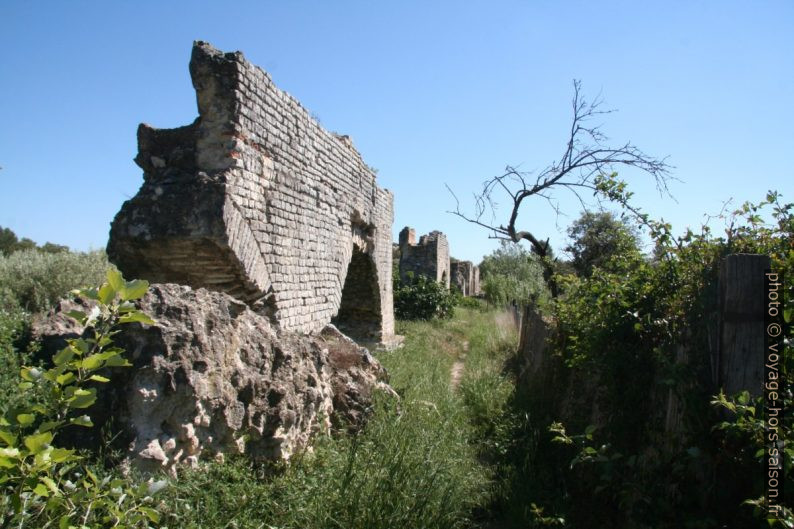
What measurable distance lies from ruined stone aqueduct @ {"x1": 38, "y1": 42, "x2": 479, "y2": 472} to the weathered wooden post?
2.69 meters

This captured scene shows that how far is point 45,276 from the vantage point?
30.2 ft

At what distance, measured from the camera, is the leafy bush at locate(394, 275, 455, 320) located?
48.5 ft

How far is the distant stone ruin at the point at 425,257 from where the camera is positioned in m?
16.5

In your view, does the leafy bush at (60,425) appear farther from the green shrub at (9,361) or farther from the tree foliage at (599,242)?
the tree foliage at (599,242)

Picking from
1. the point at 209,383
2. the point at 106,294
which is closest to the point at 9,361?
the point at 209,383

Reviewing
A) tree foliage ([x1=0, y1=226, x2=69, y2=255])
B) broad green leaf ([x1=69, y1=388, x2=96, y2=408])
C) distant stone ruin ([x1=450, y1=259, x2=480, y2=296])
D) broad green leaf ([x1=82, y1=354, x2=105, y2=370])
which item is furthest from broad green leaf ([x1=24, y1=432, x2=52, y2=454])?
tree foliage ([x1=0, y1=226, x2=69, y2=255])

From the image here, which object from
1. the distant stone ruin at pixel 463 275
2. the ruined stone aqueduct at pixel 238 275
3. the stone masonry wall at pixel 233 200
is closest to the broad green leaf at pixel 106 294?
the ruined stone aqueduct at pixel 238 275

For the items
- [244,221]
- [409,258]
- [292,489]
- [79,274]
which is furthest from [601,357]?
Answer: [409,258]

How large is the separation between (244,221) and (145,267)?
109 centimetres

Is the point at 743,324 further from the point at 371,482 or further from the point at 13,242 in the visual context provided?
the point at 13,242

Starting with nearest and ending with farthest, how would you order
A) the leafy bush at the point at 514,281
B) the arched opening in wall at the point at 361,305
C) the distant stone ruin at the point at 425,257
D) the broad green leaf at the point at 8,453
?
the broad green leaf at the point at 8,453 → the arched opening in wall at the point at 361,305 → the leafy bush at the point at 514,281 → the distant stone ruin at the point at 425,257

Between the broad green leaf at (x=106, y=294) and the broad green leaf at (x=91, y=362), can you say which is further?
the broad green leaf at (x=106, y=294)

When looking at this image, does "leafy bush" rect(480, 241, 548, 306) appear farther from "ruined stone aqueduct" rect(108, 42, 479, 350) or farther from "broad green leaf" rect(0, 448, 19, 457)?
"broad green leaf" rect(0, 448, 19, 457)

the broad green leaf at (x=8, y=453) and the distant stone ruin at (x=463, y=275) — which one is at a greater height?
the distant stone ruin at (x=463, y=275)
